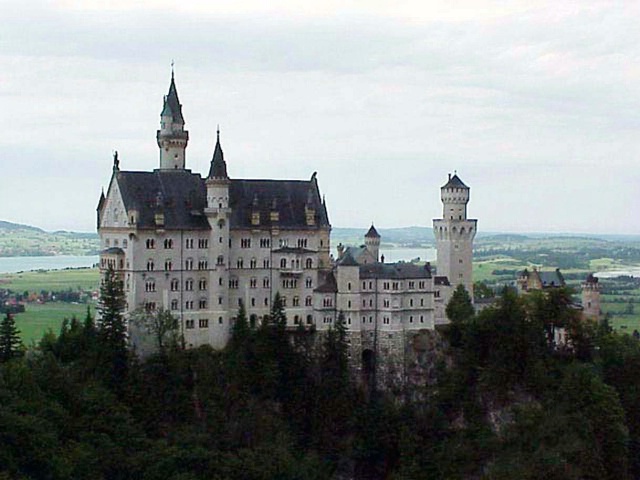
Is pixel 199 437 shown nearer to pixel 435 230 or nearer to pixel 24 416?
pixel 24 416

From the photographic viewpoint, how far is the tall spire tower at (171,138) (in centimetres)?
10212

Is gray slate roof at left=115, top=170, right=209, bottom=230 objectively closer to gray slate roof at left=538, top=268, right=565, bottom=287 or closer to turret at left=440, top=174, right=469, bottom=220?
turret at left=440, top=174, right=469, bottom=220

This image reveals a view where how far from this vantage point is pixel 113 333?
9212 cm

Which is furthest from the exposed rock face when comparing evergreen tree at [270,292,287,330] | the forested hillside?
evergreen tree at [270,292,287,330]

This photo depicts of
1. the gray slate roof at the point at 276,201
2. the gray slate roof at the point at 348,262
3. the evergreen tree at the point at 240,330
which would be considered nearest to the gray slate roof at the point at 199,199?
the gray slate roof at the point at 276,201

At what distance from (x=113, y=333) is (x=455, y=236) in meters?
35.4

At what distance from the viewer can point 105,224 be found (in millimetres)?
97375

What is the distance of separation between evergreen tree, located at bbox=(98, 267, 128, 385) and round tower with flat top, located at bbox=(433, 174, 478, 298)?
33.0 m

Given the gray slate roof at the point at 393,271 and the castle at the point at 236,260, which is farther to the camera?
the gray slate roof at the point at 393,271

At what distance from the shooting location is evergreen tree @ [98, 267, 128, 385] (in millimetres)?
91500

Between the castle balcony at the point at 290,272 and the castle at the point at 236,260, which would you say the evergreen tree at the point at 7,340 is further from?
the castle balcony at the point at 290,272

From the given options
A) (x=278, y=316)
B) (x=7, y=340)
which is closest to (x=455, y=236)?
(x=278, y=316)

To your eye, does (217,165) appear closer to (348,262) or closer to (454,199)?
(348,262)

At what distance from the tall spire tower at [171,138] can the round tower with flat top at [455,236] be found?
2582cm
